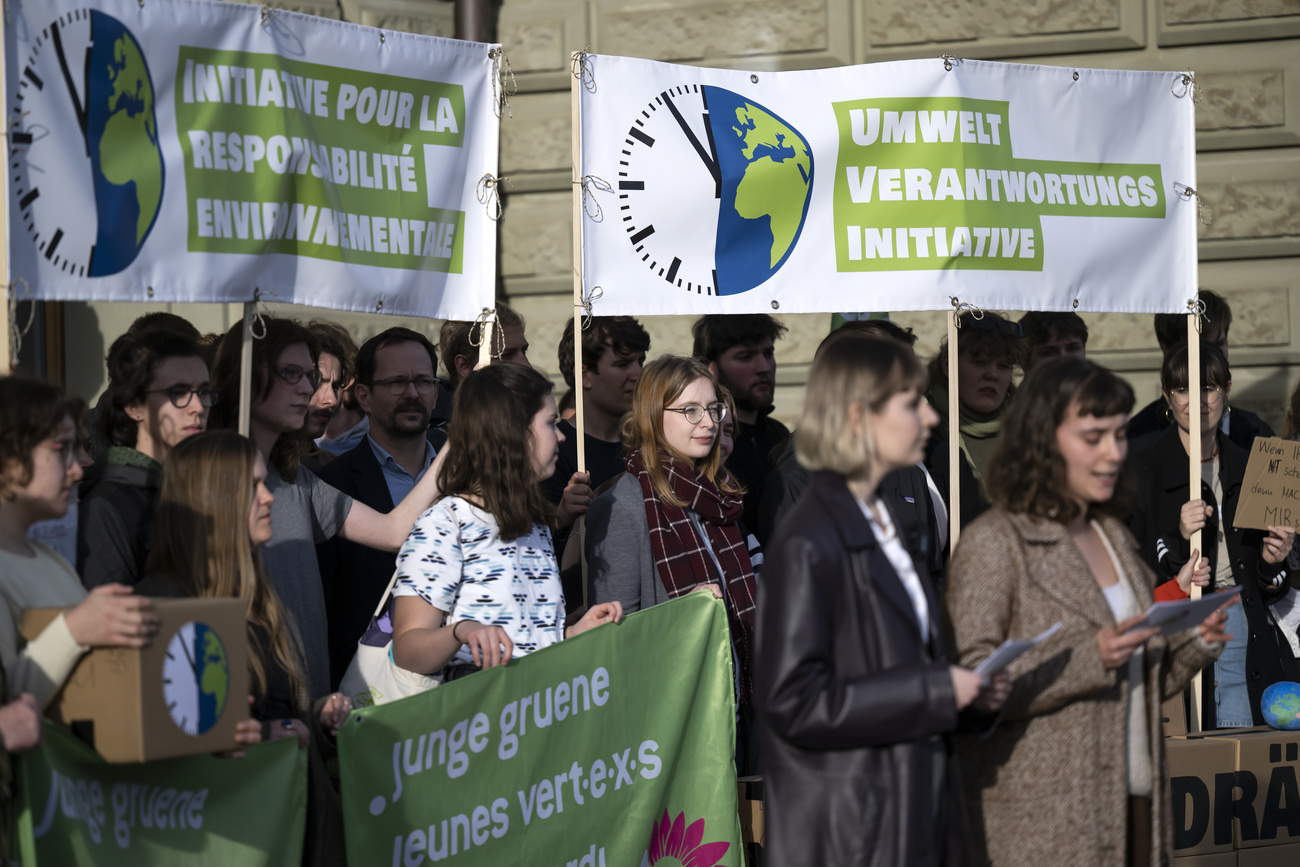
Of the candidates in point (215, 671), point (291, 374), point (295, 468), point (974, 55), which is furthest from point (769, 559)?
point (974, 55)

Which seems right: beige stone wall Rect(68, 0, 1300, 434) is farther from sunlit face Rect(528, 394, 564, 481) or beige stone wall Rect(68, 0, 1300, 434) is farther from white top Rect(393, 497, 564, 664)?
white top Rect(393, 497, 564, 664)

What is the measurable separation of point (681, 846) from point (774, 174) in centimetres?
222

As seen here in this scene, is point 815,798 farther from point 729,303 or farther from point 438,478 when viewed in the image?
point 729,303

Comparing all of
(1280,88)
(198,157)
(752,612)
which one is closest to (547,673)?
(752,612)

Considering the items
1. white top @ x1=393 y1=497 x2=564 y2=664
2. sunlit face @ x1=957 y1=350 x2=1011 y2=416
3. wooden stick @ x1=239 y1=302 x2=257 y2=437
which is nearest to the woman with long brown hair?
white top @ x1=393 y1=497 x2=564 y2=664

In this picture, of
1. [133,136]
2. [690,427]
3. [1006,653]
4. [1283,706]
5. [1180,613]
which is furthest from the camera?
[1283,706]

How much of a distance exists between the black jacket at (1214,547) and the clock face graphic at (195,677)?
11.2 ft

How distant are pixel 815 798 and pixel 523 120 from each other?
622 centimetres

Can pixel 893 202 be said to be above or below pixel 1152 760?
above

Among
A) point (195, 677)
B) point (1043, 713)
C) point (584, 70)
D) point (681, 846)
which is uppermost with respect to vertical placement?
point (584, 70)

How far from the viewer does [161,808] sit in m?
2.97

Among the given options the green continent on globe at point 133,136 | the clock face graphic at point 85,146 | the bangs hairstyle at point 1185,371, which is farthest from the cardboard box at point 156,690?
the bangs hairstyle at point 1185,371

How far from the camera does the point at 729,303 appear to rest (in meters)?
4.65

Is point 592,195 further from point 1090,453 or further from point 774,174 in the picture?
point 1090,453
